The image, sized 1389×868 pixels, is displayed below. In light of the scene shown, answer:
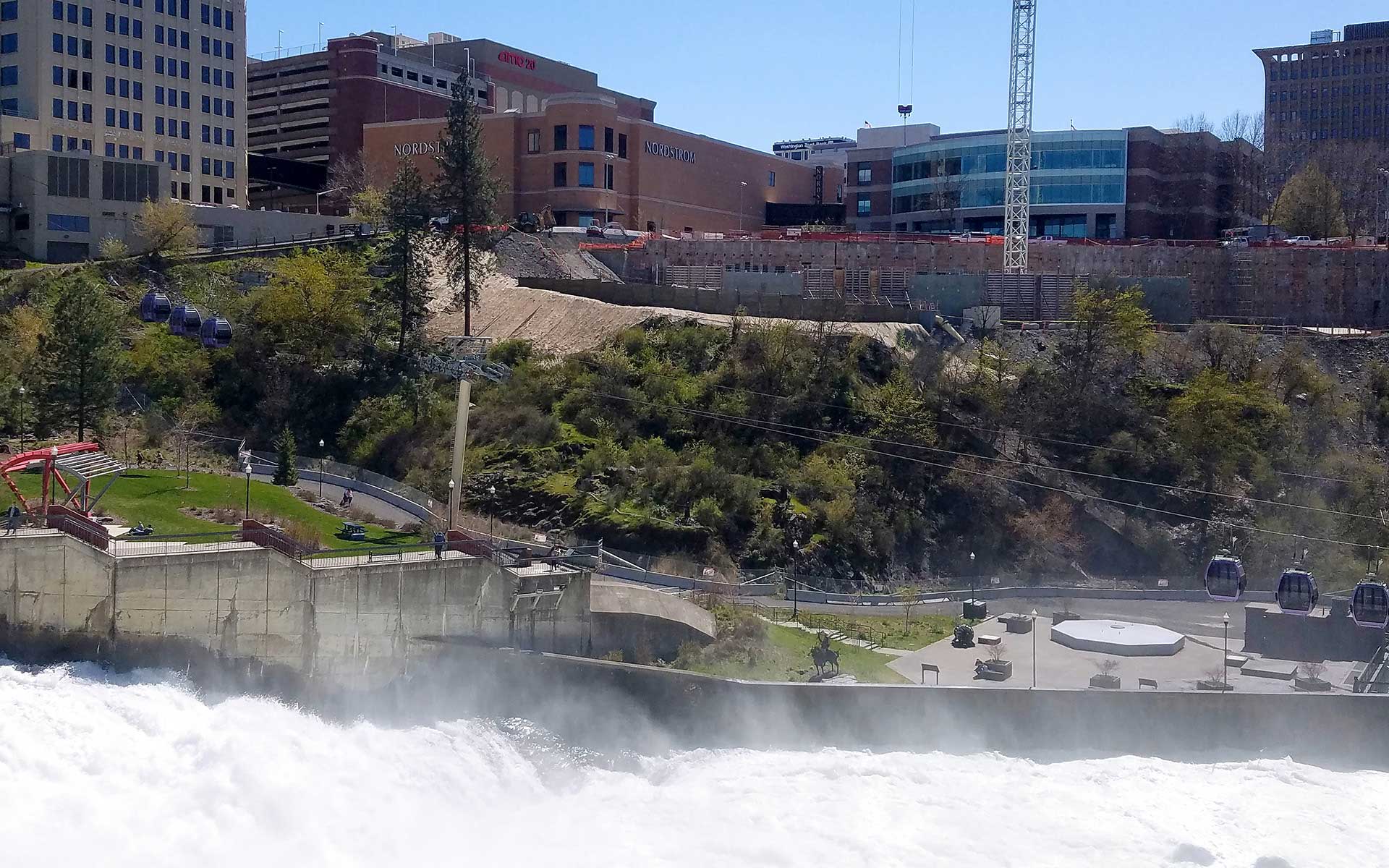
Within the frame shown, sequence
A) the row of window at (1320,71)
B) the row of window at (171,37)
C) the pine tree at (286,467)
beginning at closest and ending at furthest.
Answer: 1. the pine tree at (286,467)
2. the row of window at (171,37)
3. the row of window at (1320,71)

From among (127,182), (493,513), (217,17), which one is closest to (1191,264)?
(493,513)

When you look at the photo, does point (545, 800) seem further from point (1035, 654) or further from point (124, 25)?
point (124, 25)

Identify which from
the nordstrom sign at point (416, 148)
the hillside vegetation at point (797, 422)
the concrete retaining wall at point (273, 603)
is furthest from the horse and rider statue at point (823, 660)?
the nordstrom sign at point (416, 148)

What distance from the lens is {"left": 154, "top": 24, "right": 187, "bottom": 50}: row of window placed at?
86.9 meters

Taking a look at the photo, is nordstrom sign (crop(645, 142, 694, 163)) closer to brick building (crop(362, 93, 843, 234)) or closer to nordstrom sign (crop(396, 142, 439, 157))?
brick building (crop(362, 93, 843, 234))

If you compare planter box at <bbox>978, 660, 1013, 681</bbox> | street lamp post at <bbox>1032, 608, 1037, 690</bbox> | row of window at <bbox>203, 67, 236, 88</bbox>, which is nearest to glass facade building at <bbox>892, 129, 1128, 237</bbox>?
row of window at <bbox>203, 67, 236, 88</bbox>

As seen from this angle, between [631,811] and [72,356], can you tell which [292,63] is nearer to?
[72,356]

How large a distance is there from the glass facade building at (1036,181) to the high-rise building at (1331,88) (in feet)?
190

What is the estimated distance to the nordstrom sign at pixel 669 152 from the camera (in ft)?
328

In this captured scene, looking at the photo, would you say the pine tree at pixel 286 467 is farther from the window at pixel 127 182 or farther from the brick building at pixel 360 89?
the brick building at pixel 360 89

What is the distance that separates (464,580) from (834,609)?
1281cm

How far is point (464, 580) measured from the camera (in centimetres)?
3731

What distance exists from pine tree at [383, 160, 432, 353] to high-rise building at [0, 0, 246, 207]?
2476cm

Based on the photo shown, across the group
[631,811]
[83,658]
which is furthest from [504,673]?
[83,658]
